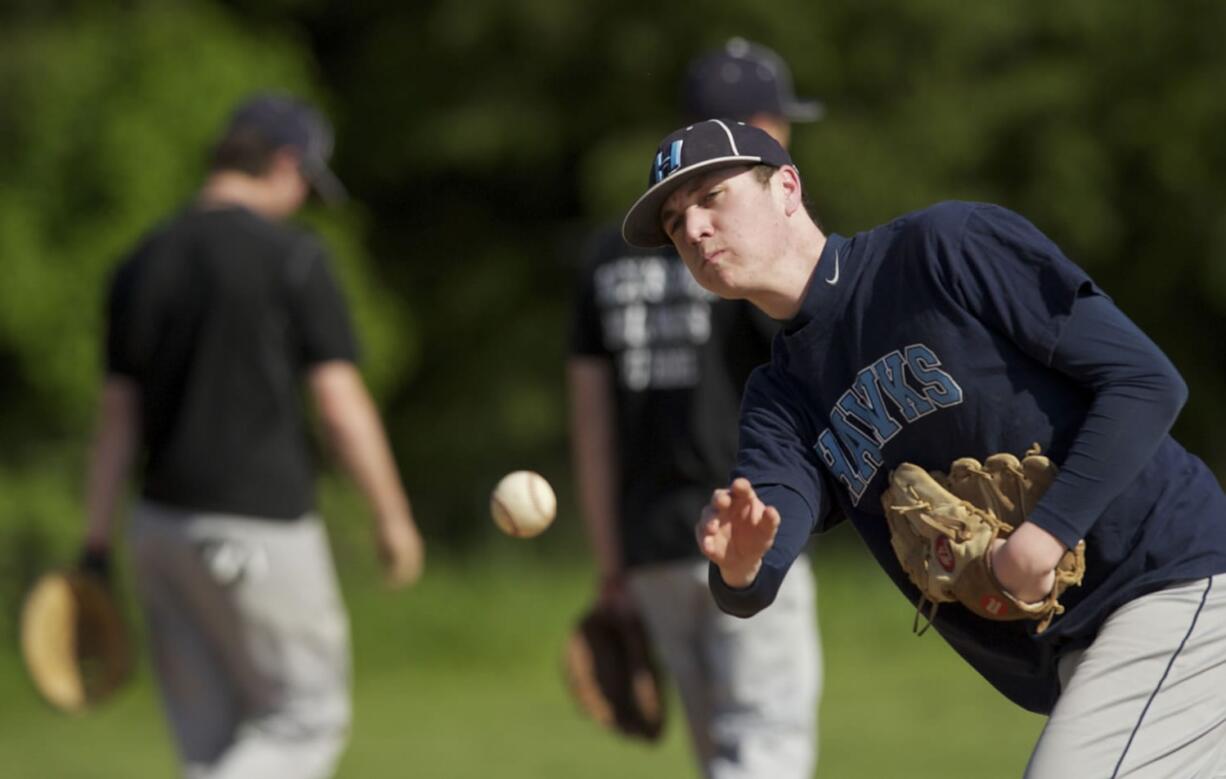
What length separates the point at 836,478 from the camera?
343 centimetres

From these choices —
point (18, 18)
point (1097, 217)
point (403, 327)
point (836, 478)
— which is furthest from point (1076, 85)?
point (836, 478)

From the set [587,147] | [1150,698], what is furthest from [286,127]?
[587,147]

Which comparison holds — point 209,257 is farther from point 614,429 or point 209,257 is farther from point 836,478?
point 836,478

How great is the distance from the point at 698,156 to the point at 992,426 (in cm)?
70

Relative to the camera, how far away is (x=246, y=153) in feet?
18.3

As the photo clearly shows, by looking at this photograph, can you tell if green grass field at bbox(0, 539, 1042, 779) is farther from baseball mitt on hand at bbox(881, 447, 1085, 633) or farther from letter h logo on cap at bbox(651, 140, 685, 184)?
letter h logo on cap at bbox(651, 140, 685, 184)

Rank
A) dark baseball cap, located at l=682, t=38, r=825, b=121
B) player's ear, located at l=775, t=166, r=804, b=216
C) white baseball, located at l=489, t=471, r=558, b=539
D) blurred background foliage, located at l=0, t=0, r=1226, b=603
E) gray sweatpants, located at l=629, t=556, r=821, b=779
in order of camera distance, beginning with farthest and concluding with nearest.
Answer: blurred background foliage, located at l=0, t=0, r=1226, b=603
dark baseball cap, located at l=682, t=38, r=825, b=121
gray sweatpants, located at l=629, t=556, r=821, b=779
white baseball, located at l=489, t=471, r=558, b=539
player's ear, located at l=775, t=166, r=804, b=216

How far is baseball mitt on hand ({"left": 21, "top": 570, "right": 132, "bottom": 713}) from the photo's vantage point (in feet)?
19.1

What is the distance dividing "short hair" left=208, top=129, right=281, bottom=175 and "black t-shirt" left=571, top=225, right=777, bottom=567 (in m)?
1.18

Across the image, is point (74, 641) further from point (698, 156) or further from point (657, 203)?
point (698, 156)

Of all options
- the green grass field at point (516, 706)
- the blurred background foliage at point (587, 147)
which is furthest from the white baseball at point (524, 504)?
the blurred background foliage at point (587, 147)

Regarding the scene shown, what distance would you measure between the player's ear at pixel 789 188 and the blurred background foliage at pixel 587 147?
1092 cm

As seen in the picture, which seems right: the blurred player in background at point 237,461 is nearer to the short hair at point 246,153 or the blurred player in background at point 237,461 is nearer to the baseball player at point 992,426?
the short hair at point 246,153

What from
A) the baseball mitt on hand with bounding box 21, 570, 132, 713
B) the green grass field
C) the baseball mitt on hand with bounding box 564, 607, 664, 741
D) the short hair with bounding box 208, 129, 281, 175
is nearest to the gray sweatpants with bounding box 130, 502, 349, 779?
the baseball mitt on hand with bounding box 21, 570, 132, 713
